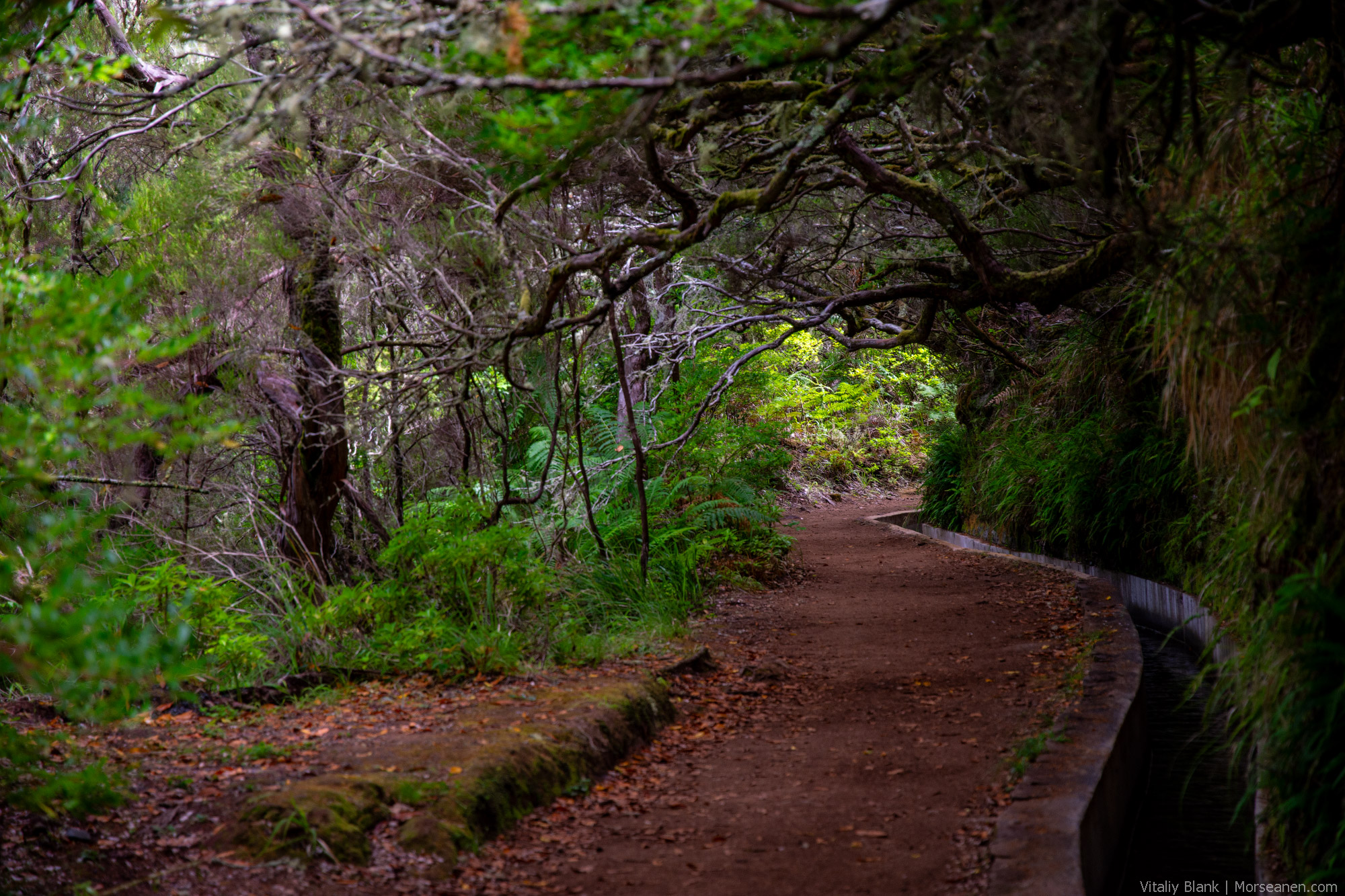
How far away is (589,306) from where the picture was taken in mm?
9344

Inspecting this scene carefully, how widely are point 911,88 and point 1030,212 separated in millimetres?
5386

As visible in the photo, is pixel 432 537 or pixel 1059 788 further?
pixel 432 537

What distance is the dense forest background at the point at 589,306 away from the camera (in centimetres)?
328

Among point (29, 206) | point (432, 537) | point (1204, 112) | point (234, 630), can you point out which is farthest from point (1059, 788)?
point (29, 206)

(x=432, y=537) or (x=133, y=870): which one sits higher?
(x=432, y=537)

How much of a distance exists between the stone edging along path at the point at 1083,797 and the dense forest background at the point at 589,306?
66 centimetres

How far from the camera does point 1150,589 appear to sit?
9539mm

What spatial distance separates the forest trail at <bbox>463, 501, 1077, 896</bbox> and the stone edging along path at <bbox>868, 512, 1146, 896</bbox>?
0.58ft

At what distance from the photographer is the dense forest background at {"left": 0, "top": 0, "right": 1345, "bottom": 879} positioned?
328 centimetres

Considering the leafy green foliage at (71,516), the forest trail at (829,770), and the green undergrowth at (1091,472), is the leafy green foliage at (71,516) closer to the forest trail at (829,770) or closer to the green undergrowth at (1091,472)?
the forest trail at (829,770)

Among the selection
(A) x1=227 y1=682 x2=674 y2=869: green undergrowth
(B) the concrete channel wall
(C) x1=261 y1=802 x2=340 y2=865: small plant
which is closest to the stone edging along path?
(B) the concrete channel wall

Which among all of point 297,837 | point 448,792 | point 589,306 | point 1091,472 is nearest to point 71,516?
point 297,837

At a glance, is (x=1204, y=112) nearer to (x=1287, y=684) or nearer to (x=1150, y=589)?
(x=1287, y=684)

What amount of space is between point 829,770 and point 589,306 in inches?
216
